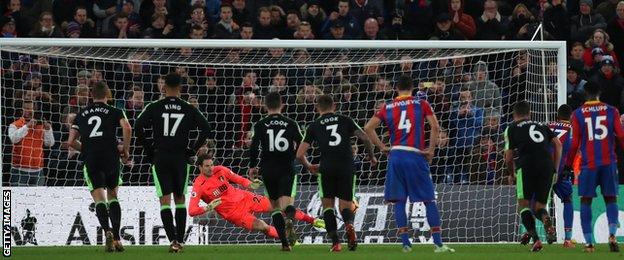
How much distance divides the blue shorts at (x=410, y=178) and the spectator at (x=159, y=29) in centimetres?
849

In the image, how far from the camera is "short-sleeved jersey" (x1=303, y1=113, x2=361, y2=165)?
56.5ft

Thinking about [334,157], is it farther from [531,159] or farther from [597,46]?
[597,46]

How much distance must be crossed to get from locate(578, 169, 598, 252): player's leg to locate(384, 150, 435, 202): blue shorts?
2.16 meters

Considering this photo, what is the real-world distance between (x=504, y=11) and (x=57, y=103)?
366 inches

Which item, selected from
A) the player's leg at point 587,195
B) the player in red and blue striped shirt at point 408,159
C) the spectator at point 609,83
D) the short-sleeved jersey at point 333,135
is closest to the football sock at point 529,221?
the player's leg at point 587,195

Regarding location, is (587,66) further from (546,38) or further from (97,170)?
(97,170)

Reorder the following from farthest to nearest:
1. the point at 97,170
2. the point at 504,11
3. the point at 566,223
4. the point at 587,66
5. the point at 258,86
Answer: the point at 504,11 < the point at 587,66 < the point at 258,86 < the point at 566,223 < the point at 97,170

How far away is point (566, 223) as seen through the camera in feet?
62.1

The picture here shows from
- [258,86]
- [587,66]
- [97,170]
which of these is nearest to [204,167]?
[258,86]

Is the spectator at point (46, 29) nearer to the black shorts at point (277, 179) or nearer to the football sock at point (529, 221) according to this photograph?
the black shorts at point (277, 179)

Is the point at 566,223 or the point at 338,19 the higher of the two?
the point at 338,19

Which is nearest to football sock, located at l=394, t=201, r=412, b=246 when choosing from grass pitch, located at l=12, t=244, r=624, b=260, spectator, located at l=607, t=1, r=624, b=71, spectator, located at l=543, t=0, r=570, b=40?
grass pitch, located at l=12, t=244, r=624, b=260

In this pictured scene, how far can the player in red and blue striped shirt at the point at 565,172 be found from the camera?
61.2 ft

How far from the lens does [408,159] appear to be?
54.1ft
